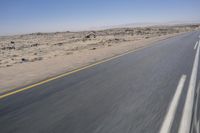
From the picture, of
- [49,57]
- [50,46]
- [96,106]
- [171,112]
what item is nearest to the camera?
[171,112]

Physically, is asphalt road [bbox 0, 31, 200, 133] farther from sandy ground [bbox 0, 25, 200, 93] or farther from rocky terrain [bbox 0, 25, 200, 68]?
rocky terrain [bbox 0, 25, 200, 68]

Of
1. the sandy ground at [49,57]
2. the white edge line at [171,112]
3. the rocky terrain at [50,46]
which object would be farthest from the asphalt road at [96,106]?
the rocky terrain at [50,46]

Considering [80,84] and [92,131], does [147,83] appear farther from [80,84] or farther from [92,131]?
[92,131]

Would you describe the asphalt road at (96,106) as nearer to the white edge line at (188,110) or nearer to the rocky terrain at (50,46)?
the white edge line at (188,110)

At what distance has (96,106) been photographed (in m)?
4.71

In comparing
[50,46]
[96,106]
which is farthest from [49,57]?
[50,46]

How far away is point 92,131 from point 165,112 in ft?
5.67

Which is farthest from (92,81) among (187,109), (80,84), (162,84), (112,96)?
(187,109)

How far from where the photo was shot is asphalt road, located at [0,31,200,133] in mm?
3717

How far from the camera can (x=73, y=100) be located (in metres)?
5.24

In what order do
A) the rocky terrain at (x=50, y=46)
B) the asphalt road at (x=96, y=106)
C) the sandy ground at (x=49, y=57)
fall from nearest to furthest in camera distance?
the asphalt road at (x=96, y=106) < the sandy ground at (x=49, y=57) < the rocky terrain at (x=50, y=46)

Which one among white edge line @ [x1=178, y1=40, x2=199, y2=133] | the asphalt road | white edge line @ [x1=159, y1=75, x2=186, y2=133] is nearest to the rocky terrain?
the asphalt road

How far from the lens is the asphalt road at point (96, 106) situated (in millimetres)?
3717

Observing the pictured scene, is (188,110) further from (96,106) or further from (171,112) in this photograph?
(96,106)
